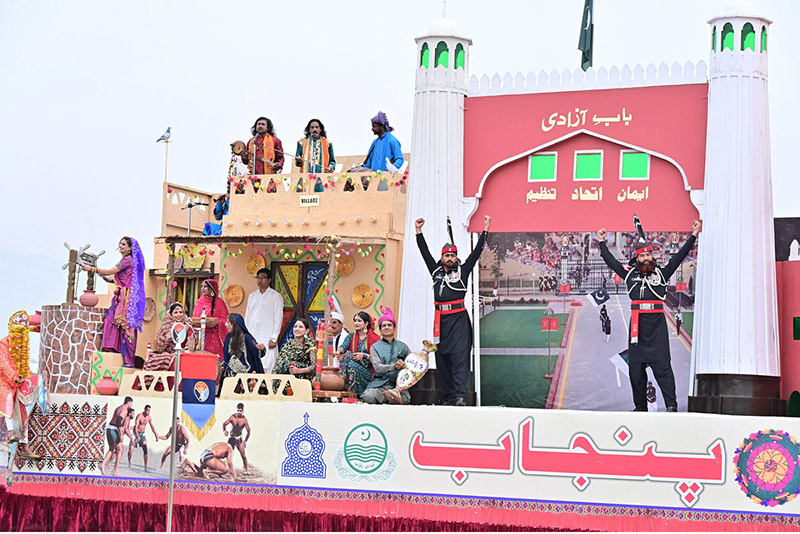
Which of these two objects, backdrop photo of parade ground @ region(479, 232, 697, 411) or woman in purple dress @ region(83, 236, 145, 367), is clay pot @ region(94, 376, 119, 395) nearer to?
woman in purple dress @ region(83, 236, 145, 367)

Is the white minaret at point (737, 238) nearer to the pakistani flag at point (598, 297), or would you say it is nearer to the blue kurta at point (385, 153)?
the pakistani flag at point (598, 297)

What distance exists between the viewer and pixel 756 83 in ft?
36.4

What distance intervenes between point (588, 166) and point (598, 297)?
1.59 metres

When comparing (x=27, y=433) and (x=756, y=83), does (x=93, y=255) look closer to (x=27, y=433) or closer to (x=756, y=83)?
(x=27, y=433)

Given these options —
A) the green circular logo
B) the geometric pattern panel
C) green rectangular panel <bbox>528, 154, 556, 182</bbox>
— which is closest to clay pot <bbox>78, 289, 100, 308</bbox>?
the geometric pattern panel

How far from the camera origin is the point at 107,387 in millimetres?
11305

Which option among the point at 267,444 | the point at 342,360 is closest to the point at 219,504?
the point at 267,444

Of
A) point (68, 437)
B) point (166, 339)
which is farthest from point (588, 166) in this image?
point (68, 437)

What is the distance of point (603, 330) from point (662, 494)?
3.47 meters

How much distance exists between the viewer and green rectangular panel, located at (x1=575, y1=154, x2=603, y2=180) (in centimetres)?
1182

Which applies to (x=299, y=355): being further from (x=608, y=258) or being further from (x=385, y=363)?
(x=608, y=258)

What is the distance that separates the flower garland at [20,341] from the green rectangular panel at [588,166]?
230 inches

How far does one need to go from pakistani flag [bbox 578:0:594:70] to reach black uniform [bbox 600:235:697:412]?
330 cm

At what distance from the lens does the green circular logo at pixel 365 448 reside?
32.7 feet
